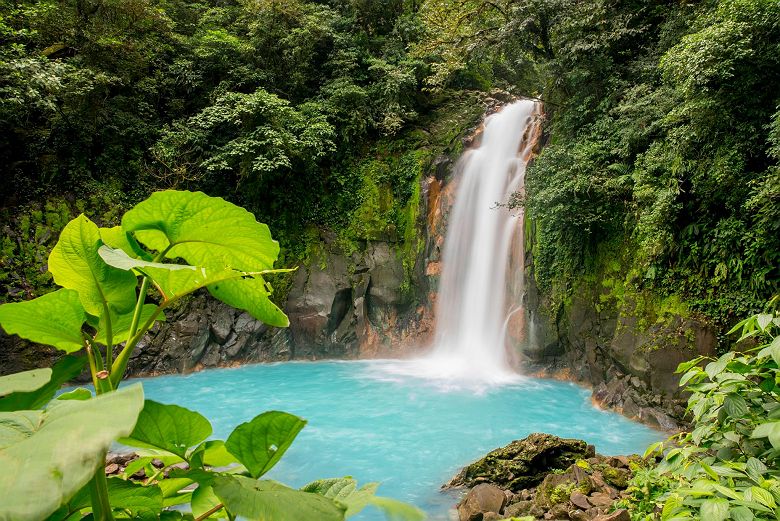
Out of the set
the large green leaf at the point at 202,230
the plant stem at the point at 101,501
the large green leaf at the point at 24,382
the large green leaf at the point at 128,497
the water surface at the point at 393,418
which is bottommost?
the water surface at the point at 393,418

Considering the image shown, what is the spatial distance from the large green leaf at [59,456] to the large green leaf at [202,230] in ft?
1.14

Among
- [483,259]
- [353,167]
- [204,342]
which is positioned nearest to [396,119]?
[353,167]

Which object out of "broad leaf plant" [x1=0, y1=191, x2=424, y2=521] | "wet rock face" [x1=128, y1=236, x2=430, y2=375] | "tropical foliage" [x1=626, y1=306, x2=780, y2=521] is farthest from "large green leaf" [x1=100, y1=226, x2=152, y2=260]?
"wet rock face" [x1=128, y1=236, x2=430, y2=375]

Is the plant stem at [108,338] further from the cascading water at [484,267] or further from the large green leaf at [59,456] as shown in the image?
the cascading water at [484,267]

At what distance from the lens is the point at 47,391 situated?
2.05 ft

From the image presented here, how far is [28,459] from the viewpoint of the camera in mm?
307

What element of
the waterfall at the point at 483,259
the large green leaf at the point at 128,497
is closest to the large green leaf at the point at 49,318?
the large green leaf at the point at 128,497

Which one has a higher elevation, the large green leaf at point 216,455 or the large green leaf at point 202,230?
the large green leaf at point 202,230

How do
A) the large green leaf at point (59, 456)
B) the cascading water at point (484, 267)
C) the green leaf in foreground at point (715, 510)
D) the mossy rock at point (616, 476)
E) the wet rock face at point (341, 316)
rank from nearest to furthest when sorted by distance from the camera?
the large green leaf at point (59, 456) < the green leaf in foreground at point (715, 510) < the mossy rock at point (616, 476) < the cascading water at point (484, 267) < the wet rock face at point (341, 316)

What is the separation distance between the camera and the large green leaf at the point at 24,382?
1.47ft

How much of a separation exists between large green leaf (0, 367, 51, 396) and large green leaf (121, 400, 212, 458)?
139 millimetres

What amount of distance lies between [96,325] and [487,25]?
36.8ft

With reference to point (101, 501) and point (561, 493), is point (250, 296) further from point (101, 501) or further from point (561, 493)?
point (561, 493)

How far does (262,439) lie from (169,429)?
0.13 m
